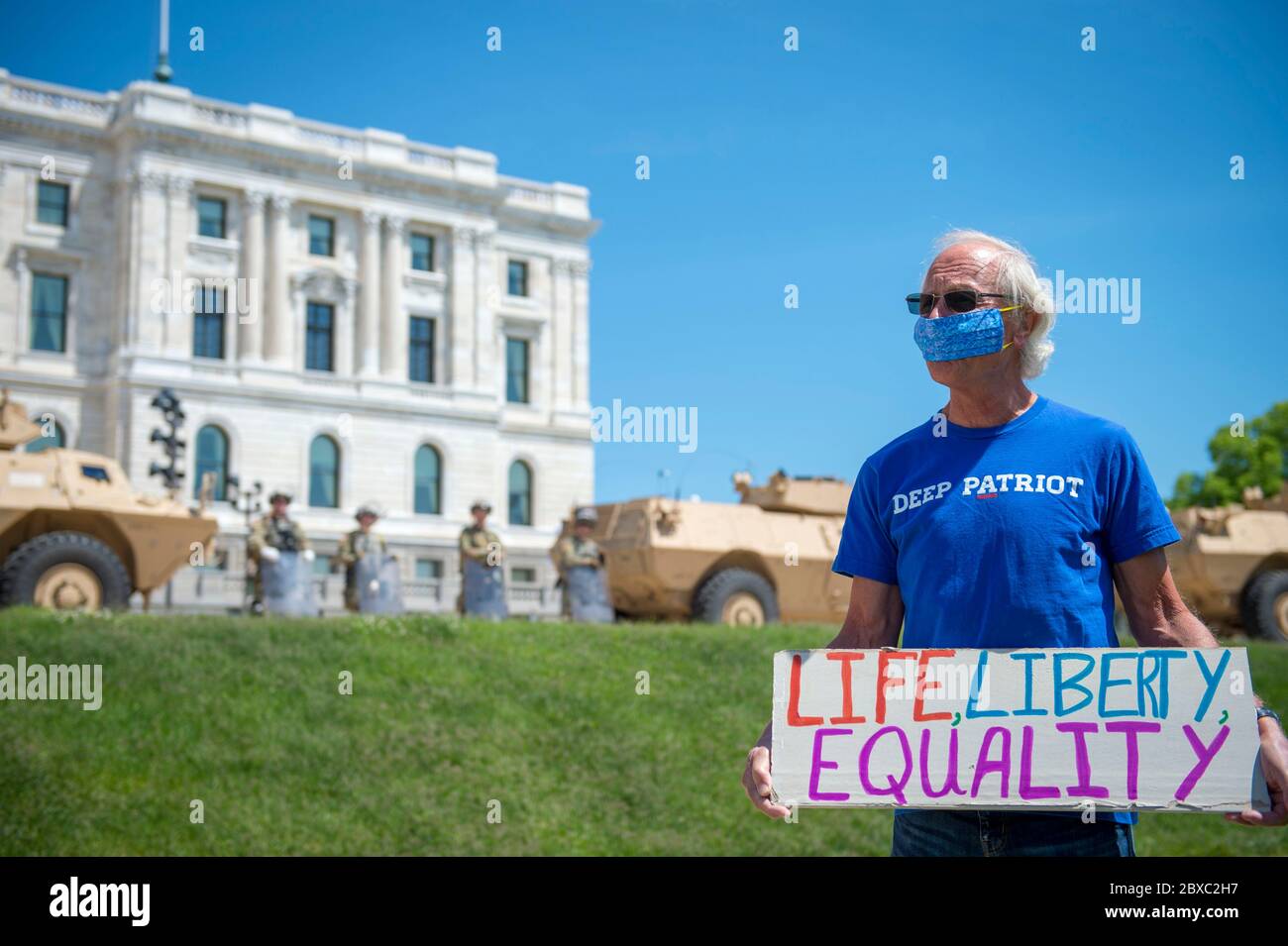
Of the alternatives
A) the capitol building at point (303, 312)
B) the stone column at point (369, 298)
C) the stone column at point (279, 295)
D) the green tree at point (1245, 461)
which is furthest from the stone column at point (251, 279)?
the green tree at point (1245, 461)

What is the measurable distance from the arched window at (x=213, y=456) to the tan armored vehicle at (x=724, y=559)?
29.0 metres

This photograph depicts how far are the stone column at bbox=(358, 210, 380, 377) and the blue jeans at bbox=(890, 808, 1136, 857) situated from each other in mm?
48738

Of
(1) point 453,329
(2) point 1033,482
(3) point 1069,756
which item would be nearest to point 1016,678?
(3) point 1069,756

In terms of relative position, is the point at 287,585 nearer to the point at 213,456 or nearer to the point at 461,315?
the point at 213,456

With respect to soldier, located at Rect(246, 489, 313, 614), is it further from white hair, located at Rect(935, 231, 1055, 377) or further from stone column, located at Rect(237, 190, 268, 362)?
stone column, located at Rect(237, 190, 268, 362)

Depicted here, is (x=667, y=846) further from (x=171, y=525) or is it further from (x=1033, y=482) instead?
(x=171, y=525)

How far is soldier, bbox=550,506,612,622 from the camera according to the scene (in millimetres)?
17062

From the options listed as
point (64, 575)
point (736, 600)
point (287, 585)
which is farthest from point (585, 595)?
point (64, 575)

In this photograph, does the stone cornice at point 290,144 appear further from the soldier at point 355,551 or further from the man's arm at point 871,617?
the man's arm at point 871,617

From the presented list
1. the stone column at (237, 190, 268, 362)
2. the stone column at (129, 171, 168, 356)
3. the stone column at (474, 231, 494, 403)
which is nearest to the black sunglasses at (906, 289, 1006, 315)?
the stone column at (129, 171, 168, 356)

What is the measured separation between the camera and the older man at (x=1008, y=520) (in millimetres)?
2979

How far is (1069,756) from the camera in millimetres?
2838

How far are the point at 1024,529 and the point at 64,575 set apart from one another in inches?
556

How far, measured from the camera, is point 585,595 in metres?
17.1
